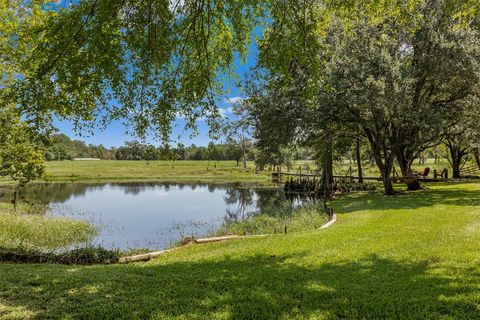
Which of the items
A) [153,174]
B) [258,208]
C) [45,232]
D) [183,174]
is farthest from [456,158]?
[153,174]

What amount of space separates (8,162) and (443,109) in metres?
25.1

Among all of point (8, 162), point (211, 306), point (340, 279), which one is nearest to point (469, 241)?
Answer: point (340, 279)

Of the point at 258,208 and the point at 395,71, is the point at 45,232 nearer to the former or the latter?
the point at 258,208

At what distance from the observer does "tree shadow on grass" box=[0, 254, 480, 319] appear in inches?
189

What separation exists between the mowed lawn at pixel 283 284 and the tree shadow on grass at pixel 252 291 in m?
0.01

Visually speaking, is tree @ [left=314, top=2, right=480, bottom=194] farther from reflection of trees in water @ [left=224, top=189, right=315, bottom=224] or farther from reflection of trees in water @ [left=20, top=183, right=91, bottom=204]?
reflection of trees in water @ [left=20, top=183, right=91, bottom=204]

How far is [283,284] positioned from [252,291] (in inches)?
26.0

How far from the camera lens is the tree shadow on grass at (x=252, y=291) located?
481 centimetres

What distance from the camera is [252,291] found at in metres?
5.64

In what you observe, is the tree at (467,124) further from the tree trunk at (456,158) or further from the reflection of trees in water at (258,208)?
the reflection of trees in water at (258,208)

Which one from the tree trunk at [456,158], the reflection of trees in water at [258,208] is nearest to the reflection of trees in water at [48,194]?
the reflection of trees in water at [258,208]

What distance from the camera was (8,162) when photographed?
55.8 feet

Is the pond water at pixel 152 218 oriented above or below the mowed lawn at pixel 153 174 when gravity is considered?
below

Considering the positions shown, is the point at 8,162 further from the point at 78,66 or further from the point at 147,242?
the point at 78,66
